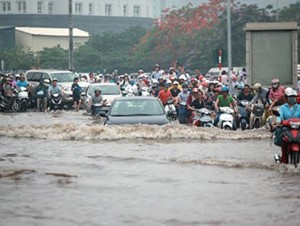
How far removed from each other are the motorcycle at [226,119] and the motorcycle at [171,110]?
3855 millimetres

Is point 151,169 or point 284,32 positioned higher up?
point 284,32

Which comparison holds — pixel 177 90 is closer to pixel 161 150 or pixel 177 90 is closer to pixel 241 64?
pixel 161 150

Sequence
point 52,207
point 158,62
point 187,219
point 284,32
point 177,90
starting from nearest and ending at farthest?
point 187,219 < point 52,207 < point 284,32 < point 177,90 < point 158,62

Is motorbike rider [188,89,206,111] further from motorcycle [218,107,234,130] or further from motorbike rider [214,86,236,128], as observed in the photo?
motorcycle [218,107,234,130]

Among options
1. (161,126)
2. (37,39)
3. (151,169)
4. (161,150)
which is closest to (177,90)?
(161,126)

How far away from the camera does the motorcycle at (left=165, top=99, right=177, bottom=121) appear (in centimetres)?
3153

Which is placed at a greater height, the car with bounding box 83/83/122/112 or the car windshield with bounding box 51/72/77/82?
the car windshield with bounding box 51/72/77/82

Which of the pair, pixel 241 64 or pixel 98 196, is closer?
pixel 98 196

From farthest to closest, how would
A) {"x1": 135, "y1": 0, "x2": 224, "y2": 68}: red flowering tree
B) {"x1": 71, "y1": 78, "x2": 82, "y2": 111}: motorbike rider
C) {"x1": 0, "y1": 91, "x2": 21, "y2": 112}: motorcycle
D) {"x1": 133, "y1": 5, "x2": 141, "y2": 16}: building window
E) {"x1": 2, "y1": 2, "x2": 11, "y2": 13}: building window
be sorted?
{"x1": 133, "y1": 5, "x2": 141, "y2": 16}: building window, {"x1": 2, "y1": 2, "x2": 11, "y2": 13}: building window, {"x1": 135, "y1": 0, "x2": 224, "y2": 68}: red flowering tree, {"x1": 0, "y1": 91, "x2": 21, "y2": 112}: motorcycle, {"x1": 71, "y1": 78, "x2": 82, "y2": 111}: motorbike rider

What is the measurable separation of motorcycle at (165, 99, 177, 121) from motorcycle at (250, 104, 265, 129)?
330cm

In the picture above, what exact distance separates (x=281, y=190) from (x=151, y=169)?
3704mm

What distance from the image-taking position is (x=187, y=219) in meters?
13.1

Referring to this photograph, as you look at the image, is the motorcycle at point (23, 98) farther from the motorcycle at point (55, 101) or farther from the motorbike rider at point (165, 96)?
the motorbike rider at point (165, 96)

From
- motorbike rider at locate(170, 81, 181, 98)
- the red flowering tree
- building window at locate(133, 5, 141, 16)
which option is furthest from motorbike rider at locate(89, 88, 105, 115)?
building window at locate(133, 5, 141, 16)
